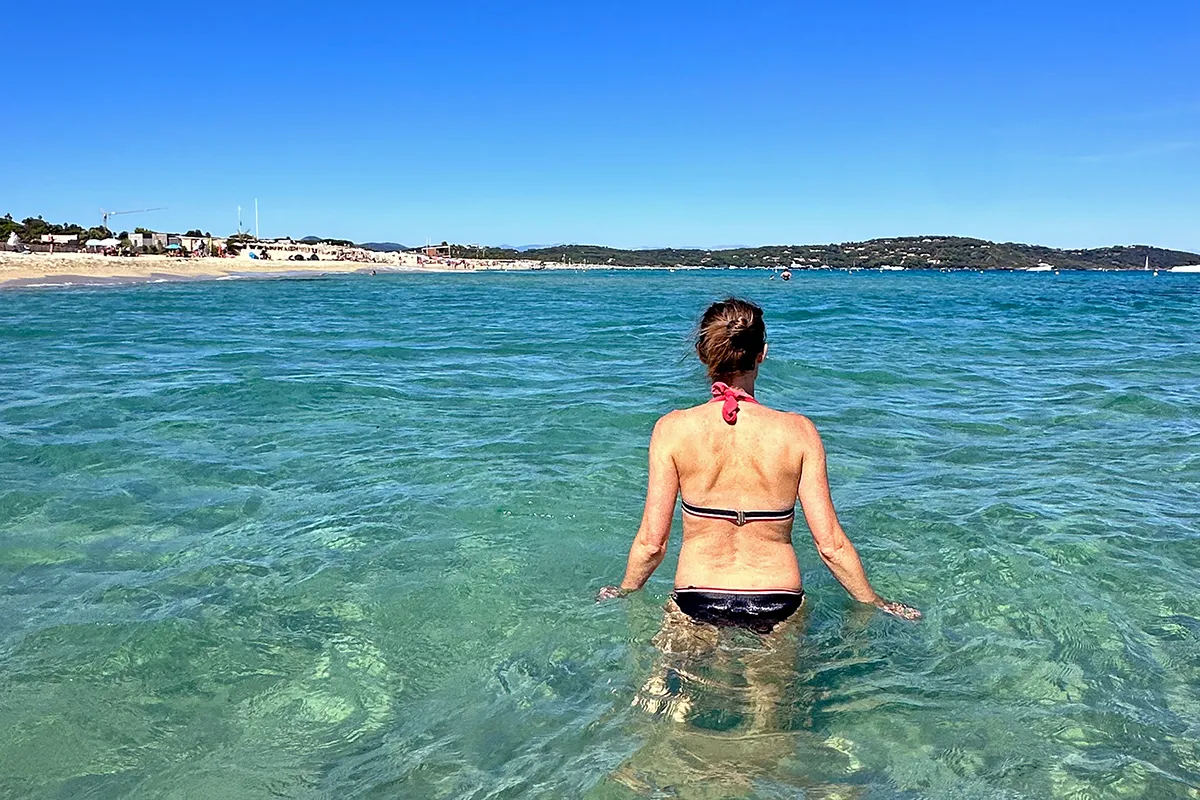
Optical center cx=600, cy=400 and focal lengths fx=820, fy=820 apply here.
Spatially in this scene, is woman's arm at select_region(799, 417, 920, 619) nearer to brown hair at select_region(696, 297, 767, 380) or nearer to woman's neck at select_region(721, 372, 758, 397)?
woman's neck at select_region(721, 372, 758, 397)

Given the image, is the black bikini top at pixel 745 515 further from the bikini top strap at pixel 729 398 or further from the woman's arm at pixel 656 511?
the bikini top strap at pixel 729 398

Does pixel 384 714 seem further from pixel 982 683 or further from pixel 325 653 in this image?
pixel 982 683

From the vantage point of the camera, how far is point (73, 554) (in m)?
5.78

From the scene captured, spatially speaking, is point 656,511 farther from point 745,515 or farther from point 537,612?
point 537,612

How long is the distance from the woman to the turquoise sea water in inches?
10.3

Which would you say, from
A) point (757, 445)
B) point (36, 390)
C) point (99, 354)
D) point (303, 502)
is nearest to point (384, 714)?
point (757, 445)

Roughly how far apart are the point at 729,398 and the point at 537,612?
7.14 ft

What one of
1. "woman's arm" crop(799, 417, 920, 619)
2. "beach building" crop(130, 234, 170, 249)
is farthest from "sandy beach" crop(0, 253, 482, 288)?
"woman's arm" crop(799, 417, 920, 619)

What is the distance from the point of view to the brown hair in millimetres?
3600

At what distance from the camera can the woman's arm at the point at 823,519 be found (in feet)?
12.1

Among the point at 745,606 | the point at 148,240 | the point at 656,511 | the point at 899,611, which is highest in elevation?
the point at 148,240

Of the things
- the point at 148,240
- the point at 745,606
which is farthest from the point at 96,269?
the point at 745,606

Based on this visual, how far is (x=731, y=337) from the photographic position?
3.61 metres

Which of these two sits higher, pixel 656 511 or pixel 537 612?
pixel 656 511
